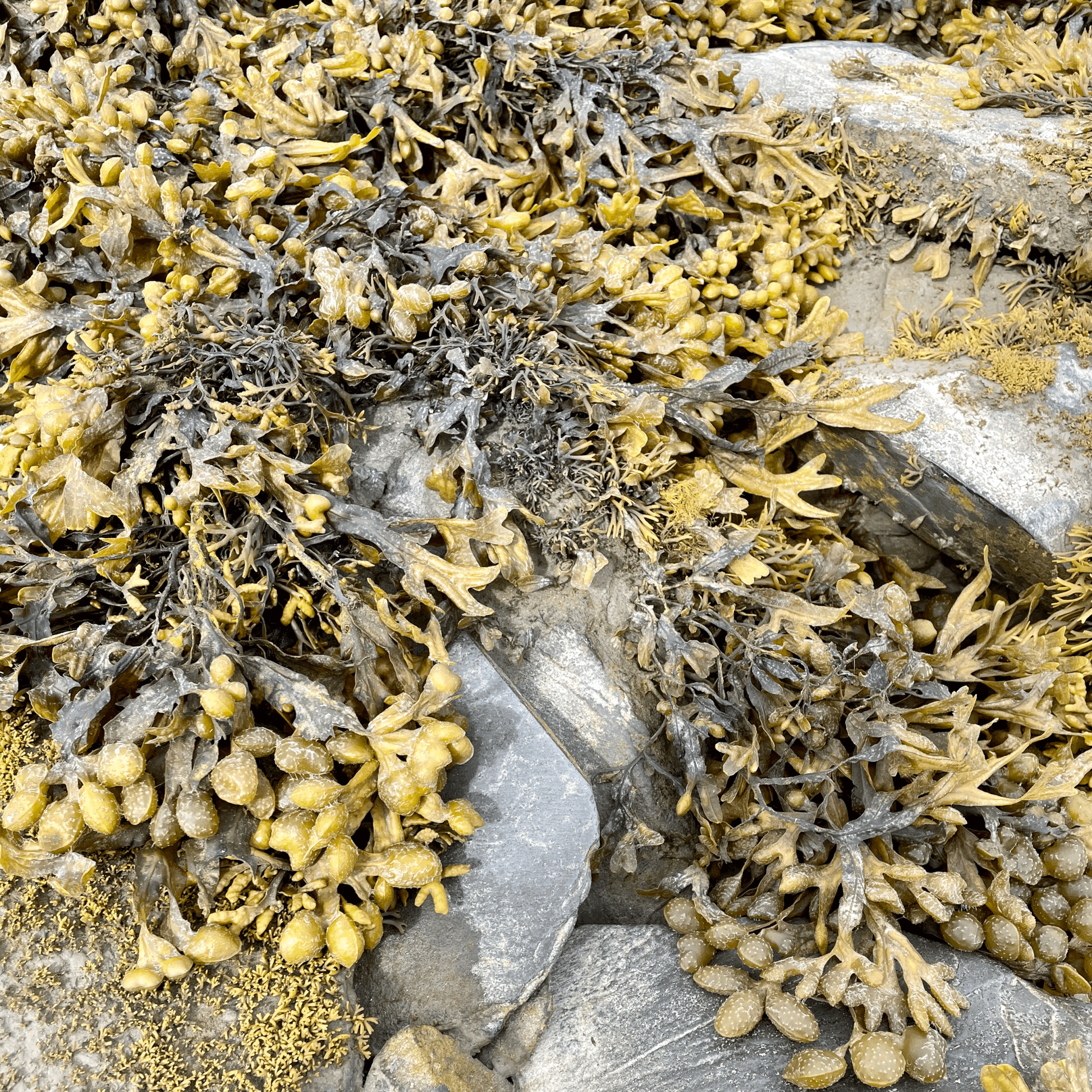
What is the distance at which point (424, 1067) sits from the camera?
144cm

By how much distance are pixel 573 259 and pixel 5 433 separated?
1350 millimetres

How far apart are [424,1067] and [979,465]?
183 centimetres

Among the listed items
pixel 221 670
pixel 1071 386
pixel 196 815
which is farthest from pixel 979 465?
pixel 196 815

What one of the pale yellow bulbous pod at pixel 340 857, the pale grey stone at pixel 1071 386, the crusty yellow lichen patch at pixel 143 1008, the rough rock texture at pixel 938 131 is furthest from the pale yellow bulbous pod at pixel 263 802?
the rough rock texture at pixel 938 131

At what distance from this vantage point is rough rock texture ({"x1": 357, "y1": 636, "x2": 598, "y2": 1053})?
5.14 ft

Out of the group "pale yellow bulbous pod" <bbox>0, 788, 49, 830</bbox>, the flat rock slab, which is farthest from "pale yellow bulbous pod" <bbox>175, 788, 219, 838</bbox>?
the flat rock slab

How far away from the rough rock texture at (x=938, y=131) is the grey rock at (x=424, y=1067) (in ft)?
8.14

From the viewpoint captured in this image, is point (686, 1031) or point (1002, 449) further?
point (1002, 449)

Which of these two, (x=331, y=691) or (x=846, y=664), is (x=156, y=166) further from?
(x=846, y=664)

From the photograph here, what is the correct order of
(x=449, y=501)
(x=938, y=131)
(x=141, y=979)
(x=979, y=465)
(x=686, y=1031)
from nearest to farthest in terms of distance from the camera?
(x=141, y=979), (x=686, y=1031), (x=449, y=501), (x=979, y=465), (x=938, y=131)

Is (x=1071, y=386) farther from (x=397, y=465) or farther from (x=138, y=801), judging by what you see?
(x=138, y=801)

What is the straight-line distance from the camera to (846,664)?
188 cm

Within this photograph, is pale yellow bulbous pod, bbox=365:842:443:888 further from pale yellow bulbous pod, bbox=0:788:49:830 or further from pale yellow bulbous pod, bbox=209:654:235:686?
pale yellow bulbous pod, bbox=0:788:49:830

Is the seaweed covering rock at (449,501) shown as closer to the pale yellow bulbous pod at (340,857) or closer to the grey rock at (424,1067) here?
the pale yellow bulbous pod at (340,857)
